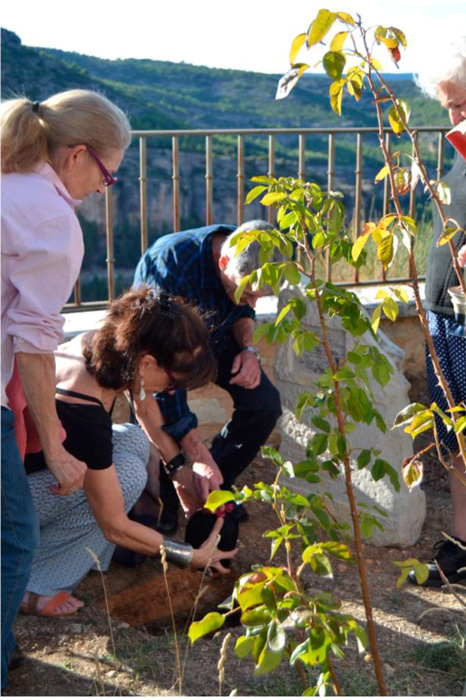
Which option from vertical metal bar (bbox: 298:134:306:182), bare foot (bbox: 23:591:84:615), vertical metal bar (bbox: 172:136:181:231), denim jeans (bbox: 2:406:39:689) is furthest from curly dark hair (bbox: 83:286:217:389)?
vertical metal bar (bbox: 298:134:306:182)

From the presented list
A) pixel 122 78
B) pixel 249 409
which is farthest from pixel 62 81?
pixel 249 409

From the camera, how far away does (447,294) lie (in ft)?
11.0

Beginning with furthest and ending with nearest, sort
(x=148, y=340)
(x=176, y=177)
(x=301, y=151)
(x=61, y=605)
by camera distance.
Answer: (x=301, y=151) → (x=176, y=177) → (x=61, y=605) → (x=148, y=340)

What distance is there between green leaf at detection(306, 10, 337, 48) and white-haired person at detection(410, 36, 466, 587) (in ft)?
5.22

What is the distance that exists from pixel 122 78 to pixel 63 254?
47517 millimetres

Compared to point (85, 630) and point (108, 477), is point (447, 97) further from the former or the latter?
point (85, 630)

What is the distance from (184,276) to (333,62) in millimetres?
1991

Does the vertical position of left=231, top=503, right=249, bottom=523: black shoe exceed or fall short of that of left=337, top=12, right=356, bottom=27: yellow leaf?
it falls short

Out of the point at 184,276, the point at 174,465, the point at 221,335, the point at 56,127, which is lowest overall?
the point at 174,465

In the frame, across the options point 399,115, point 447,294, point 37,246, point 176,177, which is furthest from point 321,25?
point 176,177

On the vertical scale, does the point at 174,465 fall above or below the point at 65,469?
below

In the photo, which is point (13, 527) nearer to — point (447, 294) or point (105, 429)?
point (105, 429)

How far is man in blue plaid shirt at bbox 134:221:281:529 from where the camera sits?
11.5 feet

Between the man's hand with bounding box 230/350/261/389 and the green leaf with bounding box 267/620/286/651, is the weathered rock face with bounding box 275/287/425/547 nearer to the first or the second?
the man's hand with bounding box 230/350/261/389
